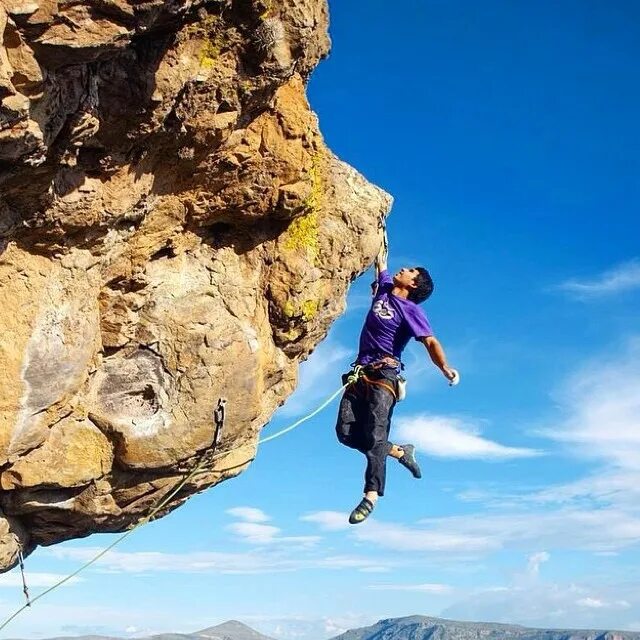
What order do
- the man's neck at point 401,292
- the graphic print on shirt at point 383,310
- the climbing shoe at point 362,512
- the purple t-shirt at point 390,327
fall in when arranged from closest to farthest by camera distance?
the climbing shoe at point 362,512, the purple t-shirt at point 390,327, the graphic print on shirt at point 383,310, the man's neck at point 401,292

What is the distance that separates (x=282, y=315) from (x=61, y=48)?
711 cm

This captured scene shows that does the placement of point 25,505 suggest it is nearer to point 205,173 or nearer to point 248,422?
point 248,422

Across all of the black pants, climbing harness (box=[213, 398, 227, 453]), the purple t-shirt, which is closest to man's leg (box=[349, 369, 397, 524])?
the black pants

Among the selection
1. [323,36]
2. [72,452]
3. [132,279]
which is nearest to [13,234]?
[132,279]

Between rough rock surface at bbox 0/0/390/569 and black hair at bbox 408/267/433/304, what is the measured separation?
1.53 meters

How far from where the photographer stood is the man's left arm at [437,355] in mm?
12484

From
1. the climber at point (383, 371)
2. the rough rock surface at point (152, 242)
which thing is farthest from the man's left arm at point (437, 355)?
the rough rock surface at point (152, 242)

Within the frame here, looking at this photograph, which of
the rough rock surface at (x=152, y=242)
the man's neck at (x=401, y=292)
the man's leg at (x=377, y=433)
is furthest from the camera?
the man's neck at (x=401, y=292)

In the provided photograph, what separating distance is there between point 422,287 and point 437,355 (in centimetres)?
145

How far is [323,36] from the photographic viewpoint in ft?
40.0

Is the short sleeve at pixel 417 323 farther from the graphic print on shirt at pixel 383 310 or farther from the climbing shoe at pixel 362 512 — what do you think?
the climbing shoe at pixel 362 512

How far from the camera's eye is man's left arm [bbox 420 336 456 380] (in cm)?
1248

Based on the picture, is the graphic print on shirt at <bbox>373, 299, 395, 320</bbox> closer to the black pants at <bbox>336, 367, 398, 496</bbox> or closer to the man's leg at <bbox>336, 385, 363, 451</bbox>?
the black pants at <bbox>336, 367, 398, 496</bbox>

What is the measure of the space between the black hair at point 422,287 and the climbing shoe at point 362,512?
369 centimetres
